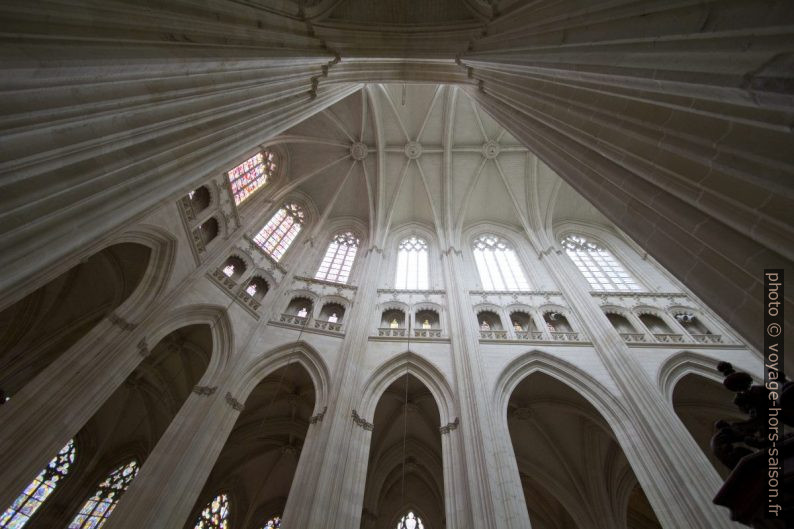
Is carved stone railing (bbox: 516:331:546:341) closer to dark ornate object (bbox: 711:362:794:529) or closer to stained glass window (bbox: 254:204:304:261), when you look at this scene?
dark ornate object (bbox: 711:362:794:529)

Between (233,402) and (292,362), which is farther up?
(292,362)

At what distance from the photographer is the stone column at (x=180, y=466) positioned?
19.5ft

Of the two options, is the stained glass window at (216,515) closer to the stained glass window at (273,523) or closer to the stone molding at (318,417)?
the stained glass window at (273,523)

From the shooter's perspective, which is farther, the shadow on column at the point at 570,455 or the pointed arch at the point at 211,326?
the shadow on column at the point at 570,455

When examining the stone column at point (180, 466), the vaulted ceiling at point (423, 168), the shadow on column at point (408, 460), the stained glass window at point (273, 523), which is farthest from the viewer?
the vaulted ceiling at point (423, 168)

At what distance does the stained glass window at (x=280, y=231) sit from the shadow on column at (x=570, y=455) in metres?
10.1

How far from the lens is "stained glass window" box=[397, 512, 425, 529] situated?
11.8 m

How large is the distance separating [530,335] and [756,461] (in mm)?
8756

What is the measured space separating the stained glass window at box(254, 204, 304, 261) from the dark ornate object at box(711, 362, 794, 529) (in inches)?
492

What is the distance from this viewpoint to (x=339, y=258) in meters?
15.5

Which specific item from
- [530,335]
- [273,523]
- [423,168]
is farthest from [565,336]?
[273,523]

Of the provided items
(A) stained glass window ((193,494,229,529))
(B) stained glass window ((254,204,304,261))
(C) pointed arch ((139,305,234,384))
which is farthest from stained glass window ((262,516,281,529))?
(B) stained glass window ((254,204,304,261))

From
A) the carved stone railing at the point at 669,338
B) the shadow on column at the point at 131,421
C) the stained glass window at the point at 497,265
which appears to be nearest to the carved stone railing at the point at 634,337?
the carved stone railing at the point at 669,338

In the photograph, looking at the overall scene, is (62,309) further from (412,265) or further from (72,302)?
(412,265)
